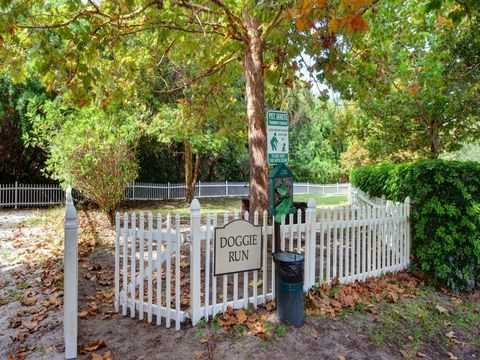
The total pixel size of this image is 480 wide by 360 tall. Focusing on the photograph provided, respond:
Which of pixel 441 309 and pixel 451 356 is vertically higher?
pixel 441 309

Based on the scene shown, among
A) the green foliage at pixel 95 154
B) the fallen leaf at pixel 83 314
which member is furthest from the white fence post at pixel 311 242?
the green foliage at pixel 95 154

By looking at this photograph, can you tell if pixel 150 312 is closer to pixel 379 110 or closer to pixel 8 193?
pixel 379 110

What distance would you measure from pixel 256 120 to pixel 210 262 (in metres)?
2.44

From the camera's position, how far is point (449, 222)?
19.5ft

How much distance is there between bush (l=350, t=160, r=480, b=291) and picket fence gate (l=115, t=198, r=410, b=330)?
1.17ft

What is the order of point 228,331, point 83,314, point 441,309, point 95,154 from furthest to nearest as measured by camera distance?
point 95,154 → point 441,309 → point 83,314 → point 228,331

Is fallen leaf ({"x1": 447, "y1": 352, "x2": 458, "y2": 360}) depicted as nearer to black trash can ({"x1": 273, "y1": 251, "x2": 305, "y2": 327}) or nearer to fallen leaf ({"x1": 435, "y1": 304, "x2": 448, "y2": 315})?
fallen leaf ({"x1": 435, "y1": 304, "x2": 448, "y2": 315})

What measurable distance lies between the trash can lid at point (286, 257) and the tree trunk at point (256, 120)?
1820 mm

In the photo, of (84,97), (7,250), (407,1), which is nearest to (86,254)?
(7,250)

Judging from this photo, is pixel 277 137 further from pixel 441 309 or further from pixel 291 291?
pixel 441 309

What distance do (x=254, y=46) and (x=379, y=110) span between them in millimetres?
7488

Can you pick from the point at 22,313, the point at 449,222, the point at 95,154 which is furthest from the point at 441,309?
the point at 95,154

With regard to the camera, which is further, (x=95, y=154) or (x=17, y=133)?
(x=17, y=133)

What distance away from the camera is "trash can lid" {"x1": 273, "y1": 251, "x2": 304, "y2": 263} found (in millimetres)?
4176
